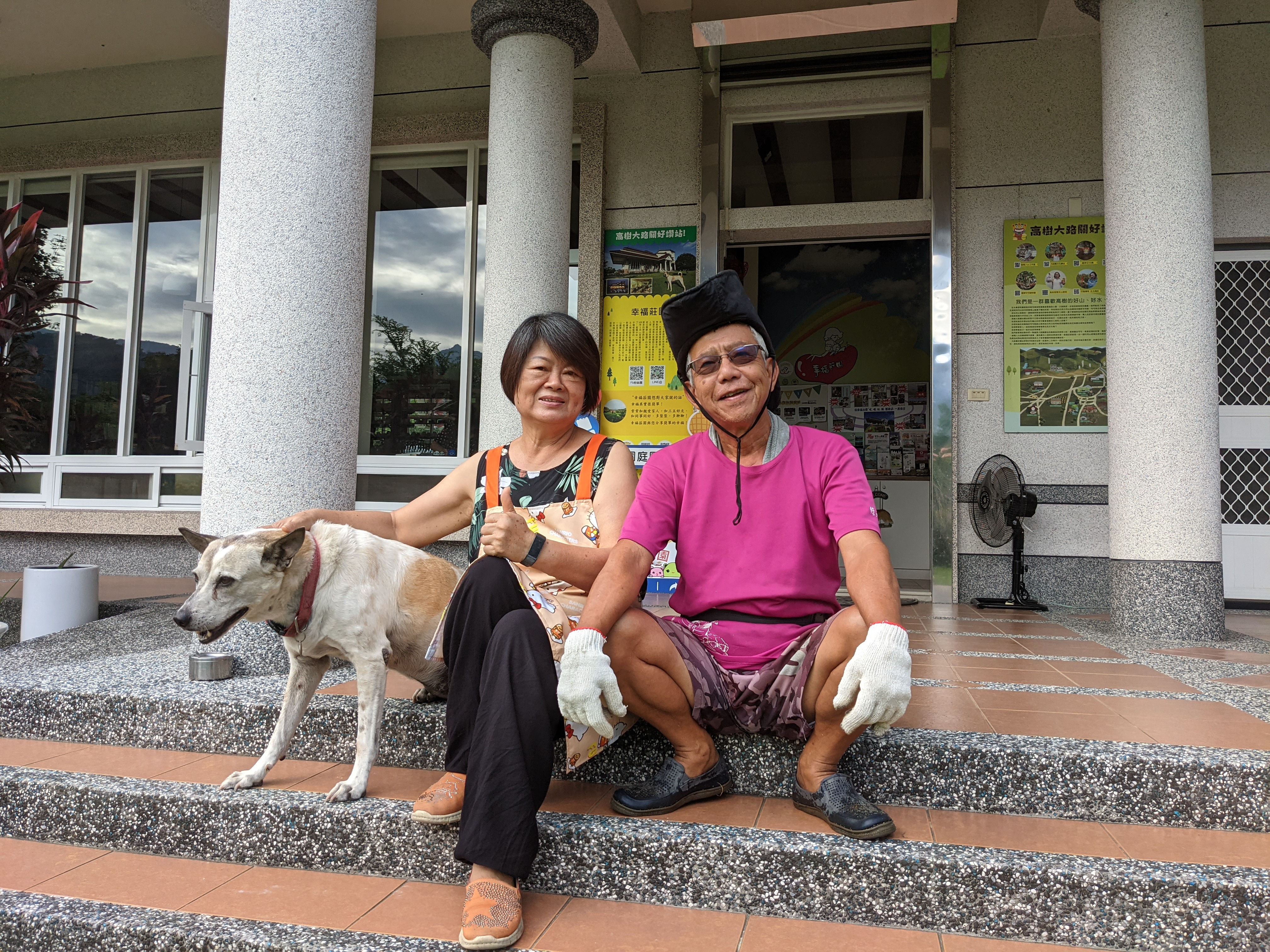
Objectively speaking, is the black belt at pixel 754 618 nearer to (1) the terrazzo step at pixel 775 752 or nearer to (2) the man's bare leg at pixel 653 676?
(2) the man's bare leg at pixel 653 676

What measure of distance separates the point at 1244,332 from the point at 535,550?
20.9ft

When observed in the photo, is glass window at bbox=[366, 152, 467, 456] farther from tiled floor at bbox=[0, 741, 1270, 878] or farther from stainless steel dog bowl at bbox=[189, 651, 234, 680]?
tiled floor at bbox=[0, 741, 1270, 878]

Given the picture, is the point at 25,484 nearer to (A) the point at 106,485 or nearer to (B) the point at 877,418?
(A) the point at 106,485

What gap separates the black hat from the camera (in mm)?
2305

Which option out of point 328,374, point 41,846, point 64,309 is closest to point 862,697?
point 41,846

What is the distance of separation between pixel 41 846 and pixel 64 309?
6.89 m

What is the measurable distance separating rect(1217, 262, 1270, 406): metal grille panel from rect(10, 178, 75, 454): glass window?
386 inches

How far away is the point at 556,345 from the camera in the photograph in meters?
2.47

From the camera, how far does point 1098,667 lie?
3693mm

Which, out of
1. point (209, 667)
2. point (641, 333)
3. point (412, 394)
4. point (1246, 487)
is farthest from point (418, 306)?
point (1246, 487)

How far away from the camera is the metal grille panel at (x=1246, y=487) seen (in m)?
5.94

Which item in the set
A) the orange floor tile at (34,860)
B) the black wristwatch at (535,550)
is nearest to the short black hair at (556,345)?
the black wristwatch at (535,550)

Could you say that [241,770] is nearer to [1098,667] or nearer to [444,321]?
[1098,667]

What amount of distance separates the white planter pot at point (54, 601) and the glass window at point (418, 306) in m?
2.65
